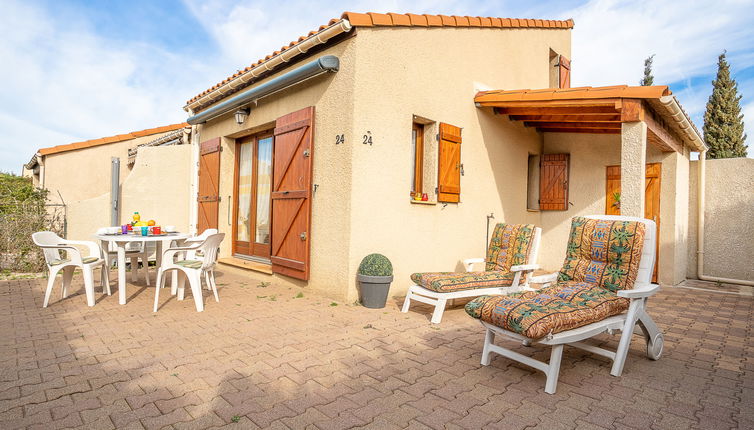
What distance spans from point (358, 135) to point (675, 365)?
370cm

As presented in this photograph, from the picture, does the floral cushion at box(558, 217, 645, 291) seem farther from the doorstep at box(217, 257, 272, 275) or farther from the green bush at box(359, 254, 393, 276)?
the doorstep at box(217, 257, 272, 275)

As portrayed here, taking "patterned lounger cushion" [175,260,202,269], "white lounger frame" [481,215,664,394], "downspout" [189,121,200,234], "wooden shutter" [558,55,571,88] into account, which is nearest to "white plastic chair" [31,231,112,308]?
"patterned lounger cushion" [175,260,202,269]

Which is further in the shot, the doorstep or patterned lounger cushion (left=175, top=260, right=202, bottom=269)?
the doorstep

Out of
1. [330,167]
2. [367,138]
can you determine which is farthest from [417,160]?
[330,167]

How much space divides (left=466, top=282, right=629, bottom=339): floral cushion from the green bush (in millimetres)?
1898

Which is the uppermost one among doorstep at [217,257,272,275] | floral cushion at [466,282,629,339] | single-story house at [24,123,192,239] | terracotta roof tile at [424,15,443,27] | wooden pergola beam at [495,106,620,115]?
terracotta roof tile at [424,15,443,27]

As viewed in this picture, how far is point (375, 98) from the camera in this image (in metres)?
5.05

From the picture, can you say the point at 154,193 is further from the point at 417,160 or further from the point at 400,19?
the point at 400,19

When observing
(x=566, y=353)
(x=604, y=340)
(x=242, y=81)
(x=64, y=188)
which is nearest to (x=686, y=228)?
(x=604, y=340)

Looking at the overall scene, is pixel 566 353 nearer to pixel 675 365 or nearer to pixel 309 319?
pixel 675 365

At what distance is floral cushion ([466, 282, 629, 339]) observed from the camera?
8.21 ft

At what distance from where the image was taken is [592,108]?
5637 millimetres

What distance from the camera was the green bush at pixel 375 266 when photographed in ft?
15.4

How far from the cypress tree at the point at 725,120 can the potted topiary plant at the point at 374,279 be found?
18373 millimetres
